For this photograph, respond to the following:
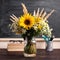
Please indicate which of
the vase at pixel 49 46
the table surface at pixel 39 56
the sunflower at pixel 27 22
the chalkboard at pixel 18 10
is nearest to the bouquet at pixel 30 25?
the sunflower at pixel 27 22

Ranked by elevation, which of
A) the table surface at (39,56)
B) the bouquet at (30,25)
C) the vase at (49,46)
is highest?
the bouquet at (30,25)

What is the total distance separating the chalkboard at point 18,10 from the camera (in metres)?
2.33

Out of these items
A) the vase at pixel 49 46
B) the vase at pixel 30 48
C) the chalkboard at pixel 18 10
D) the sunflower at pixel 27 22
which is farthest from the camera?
the chalkboard at pixel 18 10

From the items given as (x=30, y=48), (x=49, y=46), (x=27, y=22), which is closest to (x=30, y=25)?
(x=27, y=22)

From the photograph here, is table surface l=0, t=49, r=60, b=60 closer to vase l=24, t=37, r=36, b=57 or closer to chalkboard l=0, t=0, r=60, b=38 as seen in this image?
vase l=24, t=37, r=36, b=57

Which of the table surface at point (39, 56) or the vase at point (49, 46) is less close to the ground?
the vase at point (49, 46)

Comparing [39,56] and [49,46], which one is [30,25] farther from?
[49,46]

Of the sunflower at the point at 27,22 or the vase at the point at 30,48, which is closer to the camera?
the sunflower at the point at 27,22

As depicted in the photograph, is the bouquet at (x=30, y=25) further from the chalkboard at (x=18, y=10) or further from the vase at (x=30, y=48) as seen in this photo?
the chalkboard at (x=18, y=10)

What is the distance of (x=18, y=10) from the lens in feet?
7.69

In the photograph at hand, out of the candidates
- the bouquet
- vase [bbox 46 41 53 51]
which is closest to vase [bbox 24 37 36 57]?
the bouquet

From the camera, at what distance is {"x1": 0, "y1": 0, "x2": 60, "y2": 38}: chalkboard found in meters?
2.33

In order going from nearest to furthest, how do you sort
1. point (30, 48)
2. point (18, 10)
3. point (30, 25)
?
point (30, 25), point (30, 48), point (18, 10)


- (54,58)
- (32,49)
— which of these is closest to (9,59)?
(32,49)
